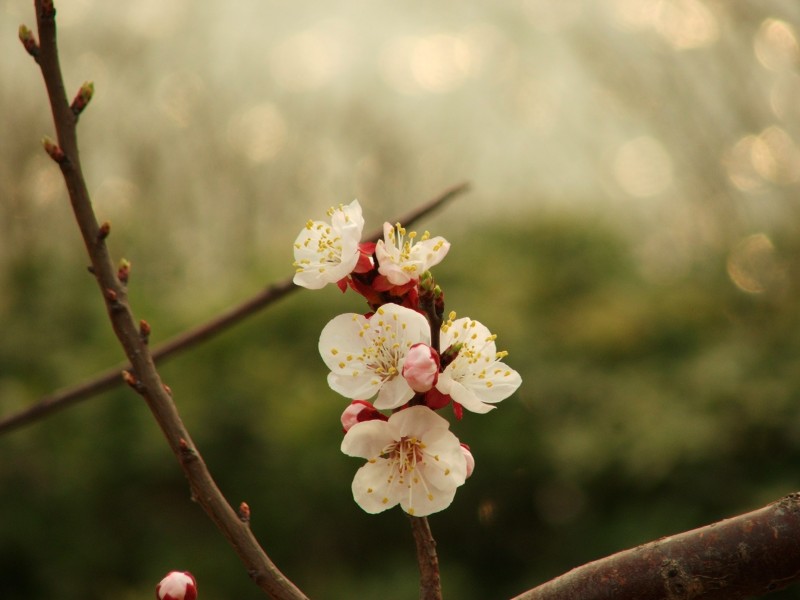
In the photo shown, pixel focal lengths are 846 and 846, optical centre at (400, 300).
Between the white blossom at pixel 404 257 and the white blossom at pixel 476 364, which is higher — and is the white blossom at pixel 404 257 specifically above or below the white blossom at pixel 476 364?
above

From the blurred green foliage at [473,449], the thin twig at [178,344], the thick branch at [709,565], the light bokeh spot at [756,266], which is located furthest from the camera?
the light bokeh spot at [756,266]

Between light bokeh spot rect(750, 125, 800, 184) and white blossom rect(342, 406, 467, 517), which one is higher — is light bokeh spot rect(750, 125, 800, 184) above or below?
below

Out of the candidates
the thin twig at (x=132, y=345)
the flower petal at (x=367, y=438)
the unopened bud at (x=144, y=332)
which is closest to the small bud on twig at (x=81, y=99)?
the thin twig at (x=132, y=345)

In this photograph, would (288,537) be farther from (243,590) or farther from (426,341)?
(426,341)

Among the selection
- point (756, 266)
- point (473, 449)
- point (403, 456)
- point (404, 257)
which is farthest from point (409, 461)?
point (756, 266)

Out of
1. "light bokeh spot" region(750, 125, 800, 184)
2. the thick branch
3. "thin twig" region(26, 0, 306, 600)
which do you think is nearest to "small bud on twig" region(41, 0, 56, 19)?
"thin twig" region(26, 0, 306, 600)

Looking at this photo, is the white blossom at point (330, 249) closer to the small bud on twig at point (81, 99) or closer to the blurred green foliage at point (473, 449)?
the small bud on twig at point (81, 99)

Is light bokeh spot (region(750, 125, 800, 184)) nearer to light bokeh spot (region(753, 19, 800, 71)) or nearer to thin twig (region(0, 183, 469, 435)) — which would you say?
light bokeh spot (region(753, 19, 800, 71))
